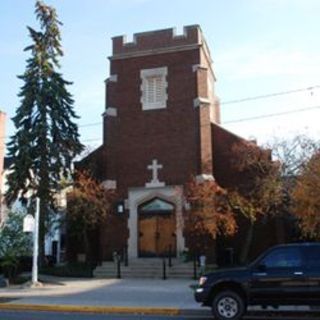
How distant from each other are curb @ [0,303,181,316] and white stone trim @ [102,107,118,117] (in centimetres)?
1669

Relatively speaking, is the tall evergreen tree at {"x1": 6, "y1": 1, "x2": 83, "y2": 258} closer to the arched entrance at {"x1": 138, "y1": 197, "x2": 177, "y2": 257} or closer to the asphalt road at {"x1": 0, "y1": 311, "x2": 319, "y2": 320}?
the arched entrance at {"x1": 138, "y1": 197, "x2": 177, "y2": 257}

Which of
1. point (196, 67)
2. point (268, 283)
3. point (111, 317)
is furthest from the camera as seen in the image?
point (196, 67)

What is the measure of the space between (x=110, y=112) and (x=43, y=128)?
13.4 feet

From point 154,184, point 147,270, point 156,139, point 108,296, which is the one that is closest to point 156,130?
point 156,139

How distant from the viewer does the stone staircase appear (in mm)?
27344

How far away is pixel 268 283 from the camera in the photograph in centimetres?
1374

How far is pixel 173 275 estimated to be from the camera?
2719 centimetres

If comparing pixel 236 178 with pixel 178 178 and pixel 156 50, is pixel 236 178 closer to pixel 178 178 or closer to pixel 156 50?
pixel 178 178

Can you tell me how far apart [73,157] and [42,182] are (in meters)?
2.75

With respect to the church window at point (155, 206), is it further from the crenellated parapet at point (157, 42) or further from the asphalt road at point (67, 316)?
the asphalt road at point (67, 316)

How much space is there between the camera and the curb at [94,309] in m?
15.4

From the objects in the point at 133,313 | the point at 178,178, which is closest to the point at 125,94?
the point at 178,178

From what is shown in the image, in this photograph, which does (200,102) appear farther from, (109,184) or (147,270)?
(147,270)

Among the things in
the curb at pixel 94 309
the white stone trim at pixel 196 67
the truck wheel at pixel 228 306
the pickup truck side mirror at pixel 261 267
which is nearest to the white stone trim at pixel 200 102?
the white stone trim at pixel 196 67
